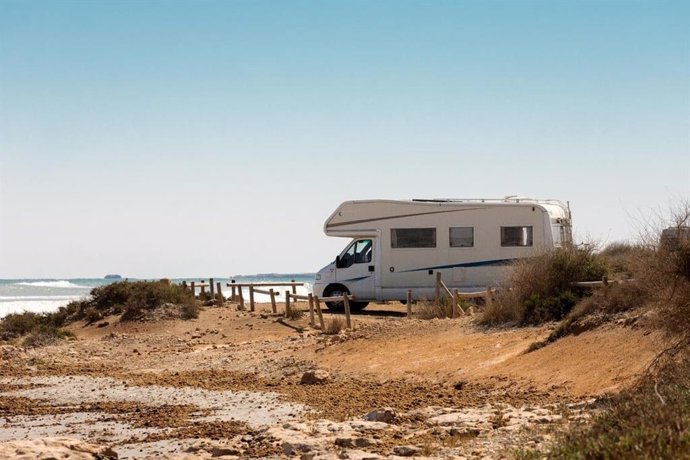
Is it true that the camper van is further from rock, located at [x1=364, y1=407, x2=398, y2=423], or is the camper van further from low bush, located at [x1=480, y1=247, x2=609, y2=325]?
rock, located at [x1=364, y1=407, x2=398, y2=423]

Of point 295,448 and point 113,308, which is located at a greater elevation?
point 113,308

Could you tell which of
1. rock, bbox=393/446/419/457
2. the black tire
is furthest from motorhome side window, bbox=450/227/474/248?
rock, bbox=393/446/419/457

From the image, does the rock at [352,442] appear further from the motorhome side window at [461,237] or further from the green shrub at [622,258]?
the motorhome side window at [461,237]

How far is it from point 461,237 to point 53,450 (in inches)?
807

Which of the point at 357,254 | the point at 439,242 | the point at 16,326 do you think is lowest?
the point at 16,326

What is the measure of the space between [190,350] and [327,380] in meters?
7.96

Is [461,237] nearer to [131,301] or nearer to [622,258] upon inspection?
[622,258]

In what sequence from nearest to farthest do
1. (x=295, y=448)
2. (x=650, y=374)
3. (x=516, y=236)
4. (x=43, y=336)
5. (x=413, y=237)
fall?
(x=295, y=448)
(x=650, y=374)
(x=43, y=336)
(x=516, y=236)
(x=413, y=237)

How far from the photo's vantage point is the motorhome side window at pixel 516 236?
2895 cm

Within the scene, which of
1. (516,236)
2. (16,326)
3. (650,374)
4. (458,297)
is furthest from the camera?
(516,236)

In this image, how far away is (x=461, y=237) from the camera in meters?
29.1

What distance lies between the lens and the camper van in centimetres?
2886

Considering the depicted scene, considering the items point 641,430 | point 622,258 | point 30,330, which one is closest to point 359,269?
point 622,258

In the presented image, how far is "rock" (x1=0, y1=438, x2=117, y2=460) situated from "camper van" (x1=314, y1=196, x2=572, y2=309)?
19.4 metres
